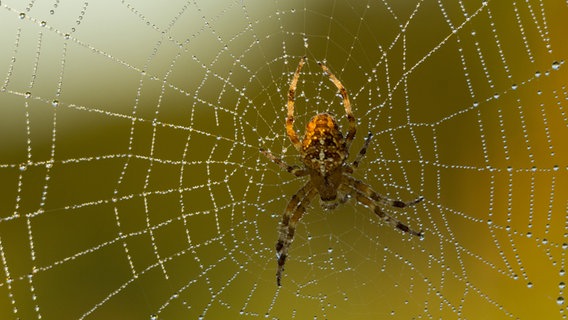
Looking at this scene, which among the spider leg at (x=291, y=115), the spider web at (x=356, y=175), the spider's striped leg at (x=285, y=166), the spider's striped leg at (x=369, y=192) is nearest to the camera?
the spider leg at (x=291, y=115)

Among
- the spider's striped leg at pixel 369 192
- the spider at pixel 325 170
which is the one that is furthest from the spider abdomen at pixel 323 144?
the spider's striped leg at pixel 369 192

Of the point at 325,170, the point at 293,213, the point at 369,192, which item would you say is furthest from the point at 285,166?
the point at 369,192

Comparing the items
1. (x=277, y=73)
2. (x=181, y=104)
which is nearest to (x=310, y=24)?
(x=181, y=104)

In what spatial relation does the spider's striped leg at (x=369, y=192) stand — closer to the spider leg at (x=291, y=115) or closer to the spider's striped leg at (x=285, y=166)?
the spider's striped leg at (x=285, y=166)

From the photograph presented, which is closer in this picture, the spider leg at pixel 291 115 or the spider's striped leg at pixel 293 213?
the spider leg at pixel 291 115

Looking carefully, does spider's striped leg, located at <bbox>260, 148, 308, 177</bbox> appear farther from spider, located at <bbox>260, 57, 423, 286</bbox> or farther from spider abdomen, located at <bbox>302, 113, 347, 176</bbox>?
spider abdomen, located at <bbox>302, 113, 347, 176</bbox>

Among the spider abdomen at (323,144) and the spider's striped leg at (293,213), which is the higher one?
the spider abdomen at (323,144)
